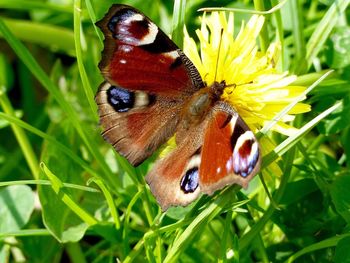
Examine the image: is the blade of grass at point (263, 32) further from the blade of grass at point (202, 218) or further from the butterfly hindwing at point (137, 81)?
the blade of grass at point (202, 218)

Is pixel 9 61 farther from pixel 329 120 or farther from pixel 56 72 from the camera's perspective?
pixel 329 120

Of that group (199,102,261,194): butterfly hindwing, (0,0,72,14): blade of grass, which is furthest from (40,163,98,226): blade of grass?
(0,0,72,14): blade of grass

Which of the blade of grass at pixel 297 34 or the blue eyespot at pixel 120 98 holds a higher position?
the blue eyespot at pixel 120 98

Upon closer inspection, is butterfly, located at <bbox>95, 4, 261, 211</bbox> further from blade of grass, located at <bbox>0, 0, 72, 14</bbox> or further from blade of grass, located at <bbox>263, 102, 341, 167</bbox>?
blade of grass, located at <bbox>0, 0, 72, 14</bbox>

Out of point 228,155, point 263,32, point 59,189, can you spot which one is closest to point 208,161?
point 228,155

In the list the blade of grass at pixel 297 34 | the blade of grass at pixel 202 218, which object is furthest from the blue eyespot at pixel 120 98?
the blade of grass at pixel 297 34

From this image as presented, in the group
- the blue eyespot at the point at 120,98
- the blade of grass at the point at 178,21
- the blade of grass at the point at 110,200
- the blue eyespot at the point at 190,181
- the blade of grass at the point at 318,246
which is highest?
the blade of grass at the point at 178,21

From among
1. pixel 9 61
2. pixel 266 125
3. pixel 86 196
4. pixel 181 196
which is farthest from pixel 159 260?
pixel 9 61
